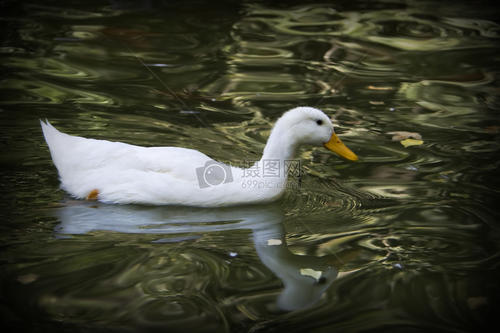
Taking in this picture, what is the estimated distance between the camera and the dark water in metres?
3.68

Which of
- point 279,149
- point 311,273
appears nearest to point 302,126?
point 279,149

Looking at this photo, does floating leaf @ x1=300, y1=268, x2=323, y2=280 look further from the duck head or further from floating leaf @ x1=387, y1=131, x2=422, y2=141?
floating leaf @ x1=387, y1=131, x2=422, y2=141

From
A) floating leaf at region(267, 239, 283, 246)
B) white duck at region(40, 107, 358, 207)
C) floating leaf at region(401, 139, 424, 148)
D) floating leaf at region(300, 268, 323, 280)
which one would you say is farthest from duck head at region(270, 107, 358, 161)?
floating leaf at region(401, 139, 424, 148)

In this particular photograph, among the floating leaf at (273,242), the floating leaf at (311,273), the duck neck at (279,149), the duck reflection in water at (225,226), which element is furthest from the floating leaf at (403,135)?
the floating leaf at (311,273)

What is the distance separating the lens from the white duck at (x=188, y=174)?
4832 millimetres

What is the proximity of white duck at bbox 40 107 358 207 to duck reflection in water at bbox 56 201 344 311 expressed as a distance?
3.5 inches

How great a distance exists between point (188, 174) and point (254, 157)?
131 centimetres

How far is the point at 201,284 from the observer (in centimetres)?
383

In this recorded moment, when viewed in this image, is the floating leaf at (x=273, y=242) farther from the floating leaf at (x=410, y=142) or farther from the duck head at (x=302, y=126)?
the floating leaf at (x=410, y=142)

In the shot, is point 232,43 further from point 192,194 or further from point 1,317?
point 1,317

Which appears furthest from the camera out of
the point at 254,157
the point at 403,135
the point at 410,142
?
the point at 403,135

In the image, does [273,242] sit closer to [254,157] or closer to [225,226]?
[225,226]

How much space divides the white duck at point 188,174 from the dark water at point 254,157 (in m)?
0.14

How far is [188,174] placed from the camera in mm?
4836
